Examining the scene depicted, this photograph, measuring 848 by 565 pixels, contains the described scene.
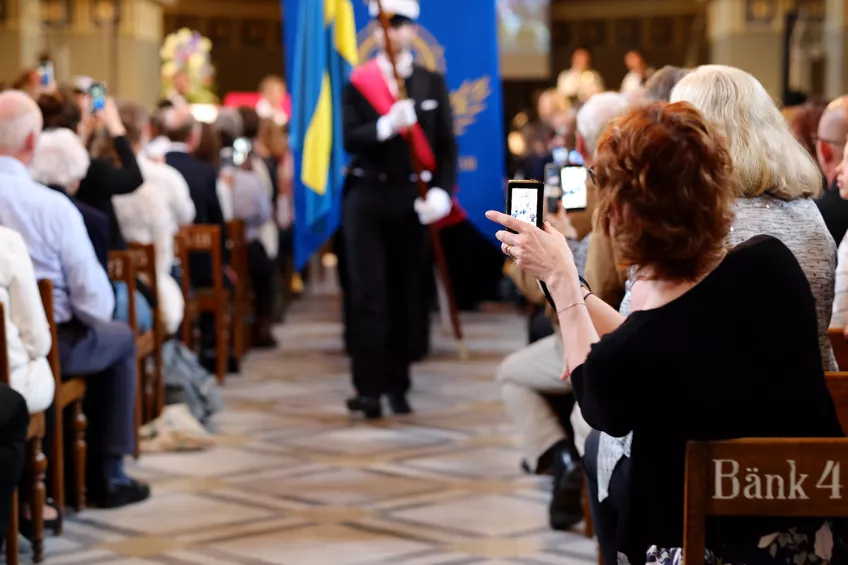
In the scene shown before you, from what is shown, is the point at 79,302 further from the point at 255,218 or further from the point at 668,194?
the point at 255,218

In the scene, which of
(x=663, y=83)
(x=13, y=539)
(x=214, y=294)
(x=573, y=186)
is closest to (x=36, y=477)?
(x=13, y=539)

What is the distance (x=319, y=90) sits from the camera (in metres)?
7.90

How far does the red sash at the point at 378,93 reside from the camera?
7.24 meters

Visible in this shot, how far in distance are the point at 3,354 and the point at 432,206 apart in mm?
3194

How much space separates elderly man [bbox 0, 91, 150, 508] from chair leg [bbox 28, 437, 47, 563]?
36 cm

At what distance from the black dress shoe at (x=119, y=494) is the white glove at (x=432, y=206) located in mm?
2135

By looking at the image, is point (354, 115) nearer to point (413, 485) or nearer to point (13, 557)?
point (413, 485)

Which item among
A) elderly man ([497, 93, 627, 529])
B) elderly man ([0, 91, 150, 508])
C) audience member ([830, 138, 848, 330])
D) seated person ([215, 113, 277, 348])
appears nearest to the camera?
audience member ([830, 138, 848, 330])

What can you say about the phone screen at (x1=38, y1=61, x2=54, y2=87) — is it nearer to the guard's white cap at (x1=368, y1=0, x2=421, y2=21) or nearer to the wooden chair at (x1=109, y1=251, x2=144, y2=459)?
the guard's white cap at (x1=368, y1=0, x2=421, y2=21)

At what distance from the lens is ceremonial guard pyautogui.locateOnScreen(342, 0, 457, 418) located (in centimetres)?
716

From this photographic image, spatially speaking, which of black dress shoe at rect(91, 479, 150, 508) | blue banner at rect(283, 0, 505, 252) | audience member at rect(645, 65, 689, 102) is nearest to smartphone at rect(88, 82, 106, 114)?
black dress shoe at rect(91, 479, 150, 508)

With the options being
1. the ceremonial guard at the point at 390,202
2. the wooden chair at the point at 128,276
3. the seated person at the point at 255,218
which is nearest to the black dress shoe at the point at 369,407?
the ceremonial guard at the point at 390,202

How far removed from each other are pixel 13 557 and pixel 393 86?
139 inches

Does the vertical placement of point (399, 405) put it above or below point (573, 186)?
below
